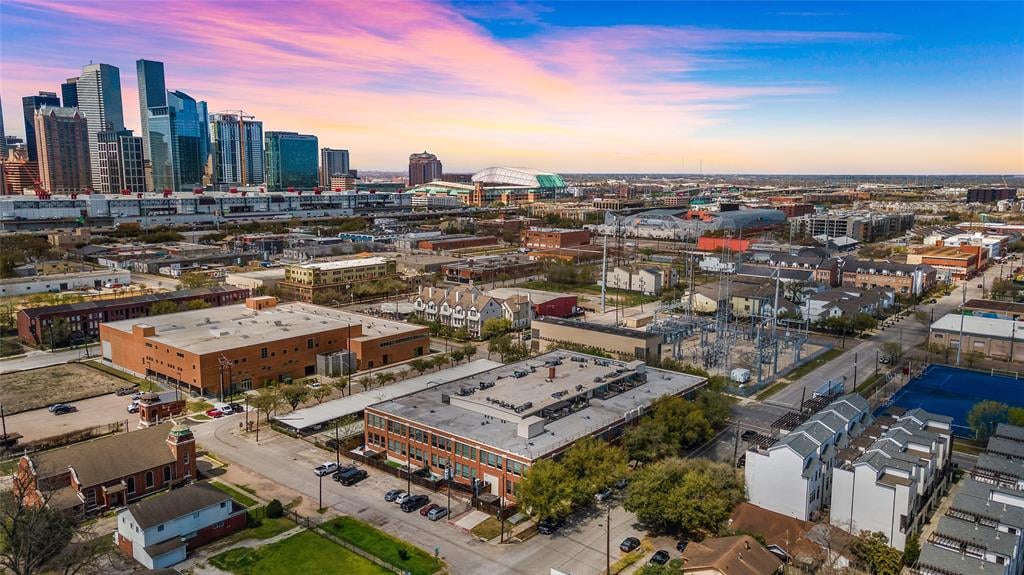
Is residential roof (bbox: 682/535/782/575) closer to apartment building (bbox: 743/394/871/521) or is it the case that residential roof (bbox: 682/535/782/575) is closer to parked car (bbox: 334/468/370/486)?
apartment building (bbox: 743/394/871/521)

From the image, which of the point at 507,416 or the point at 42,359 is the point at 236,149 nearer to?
the point at 42,359

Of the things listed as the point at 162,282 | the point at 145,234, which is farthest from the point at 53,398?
the point at 145,234

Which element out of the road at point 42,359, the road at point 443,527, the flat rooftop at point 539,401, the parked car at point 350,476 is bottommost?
the road at point 443,527

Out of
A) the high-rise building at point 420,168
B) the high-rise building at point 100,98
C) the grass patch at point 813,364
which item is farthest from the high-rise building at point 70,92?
the grass patch at point 813,364

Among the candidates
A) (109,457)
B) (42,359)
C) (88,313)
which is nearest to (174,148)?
(88,313)

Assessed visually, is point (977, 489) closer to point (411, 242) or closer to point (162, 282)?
point (162, 282)

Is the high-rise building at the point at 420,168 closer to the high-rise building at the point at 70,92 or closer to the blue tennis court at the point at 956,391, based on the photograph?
the high-rise building at the point at 70,92

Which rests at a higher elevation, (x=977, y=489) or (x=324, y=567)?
(x=977, y=489)

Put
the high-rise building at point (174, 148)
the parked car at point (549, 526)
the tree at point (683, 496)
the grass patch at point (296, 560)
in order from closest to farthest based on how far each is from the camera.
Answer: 1. the grass patch at point (296, 560)
2. the tree at point (683, 496)
3. the parked car at point (549, 526)
4. the high-rise building at point (174, 148)
